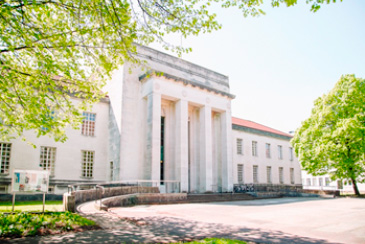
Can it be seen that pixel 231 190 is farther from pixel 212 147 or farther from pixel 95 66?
pixel 95 66

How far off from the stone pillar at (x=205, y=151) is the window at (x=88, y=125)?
415 inches

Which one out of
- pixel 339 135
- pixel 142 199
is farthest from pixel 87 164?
pixel 339 135

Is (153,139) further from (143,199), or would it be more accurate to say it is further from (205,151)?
(143,199)

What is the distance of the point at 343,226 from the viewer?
1007 cm

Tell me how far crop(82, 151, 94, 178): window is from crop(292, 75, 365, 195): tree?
2152 centimetres

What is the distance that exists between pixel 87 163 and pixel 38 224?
16.9 meters

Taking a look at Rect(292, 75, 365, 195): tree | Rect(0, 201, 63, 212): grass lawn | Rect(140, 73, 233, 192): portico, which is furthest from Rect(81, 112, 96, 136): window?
Rect(292, 75, 365, 195): tree

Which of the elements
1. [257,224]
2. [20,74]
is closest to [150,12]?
[20,74]

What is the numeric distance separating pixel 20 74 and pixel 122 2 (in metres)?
5.05

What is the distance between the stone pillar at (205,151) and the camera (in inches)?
1025

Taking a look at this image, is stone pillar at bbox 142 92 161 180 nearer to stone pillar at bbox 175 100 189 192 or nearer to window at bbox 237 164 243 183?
stone pillar at bbox 175 100 189 192

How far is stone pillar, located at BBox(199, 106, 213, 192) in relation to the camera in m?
26.0

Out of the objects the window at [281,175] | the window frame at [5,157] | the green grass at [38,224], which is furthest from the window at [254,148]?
the green grass at [38,224]

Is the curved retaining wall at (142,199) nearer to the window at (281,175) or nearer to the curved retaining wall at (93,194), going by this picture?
the curved retaining wall at (93,194)
